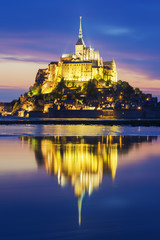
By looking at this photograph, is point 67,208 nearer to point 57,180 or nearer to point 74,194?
point 74,194

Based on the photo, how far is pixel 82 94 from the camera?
112 m

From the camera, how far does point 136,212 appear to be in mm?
6602

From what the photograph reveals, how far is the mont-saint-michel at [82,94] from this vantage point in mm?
111375

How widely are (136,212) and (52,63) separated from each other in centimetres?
11754

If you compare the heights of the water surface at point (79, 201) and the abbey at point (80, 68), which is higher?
the abbey at point (80, 68)

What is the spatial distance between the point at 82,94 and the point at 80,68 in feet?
29.7

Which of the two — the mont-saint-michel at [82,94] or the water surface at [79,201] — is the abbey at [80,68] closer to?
the mont-saint-michel at [82,94]

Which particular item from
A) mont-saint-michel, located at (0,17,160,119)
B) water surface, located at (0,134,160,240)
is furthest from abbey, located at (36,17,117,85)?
water surface, located at (0,134,160,240)

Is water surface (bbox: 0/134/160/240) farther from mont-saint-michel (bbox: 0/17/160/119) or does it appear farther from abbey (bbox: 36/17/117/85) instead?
abbey (bbox: 36/17/117/85)

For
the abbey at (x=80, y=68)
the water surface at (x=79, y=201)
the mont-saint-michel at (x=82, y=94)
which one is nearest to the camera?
the water surface at (x=79, y=201)

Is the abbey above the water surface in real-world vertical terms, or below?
above

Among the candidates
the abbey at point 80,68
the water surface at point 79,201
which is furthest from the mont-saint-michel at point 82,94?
the water surface at point 79,201

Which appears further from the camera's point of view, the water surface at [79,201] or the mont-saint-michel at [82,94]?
the mont-saint-michel at [82,94]

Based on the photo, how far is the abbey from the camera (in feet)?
378
